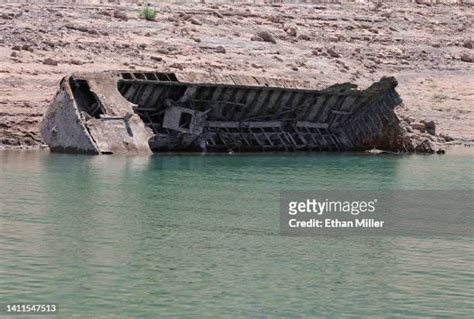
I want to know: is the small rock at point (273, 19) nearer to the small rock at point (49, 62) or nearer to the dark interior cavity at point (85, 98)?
the small rock at point (49, 62)

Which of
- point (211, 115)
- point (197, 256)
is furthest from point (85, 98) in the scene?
point (197, 256)

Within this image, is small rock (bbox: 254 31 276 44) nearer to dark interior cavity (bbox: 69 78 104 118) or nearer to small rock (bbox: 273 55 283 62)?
small rock (bbox: 273 55 283 62)

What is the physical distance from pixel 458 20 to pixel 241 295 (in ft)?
165

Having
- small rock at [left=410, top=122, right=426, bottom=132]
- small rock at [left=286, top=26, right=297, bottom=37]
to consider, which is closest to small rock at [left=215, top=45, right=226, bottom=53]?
small rock at [left=286, top=26, right=297, bottom=37]

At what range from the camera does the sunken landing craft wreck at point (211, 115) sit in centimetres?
3847

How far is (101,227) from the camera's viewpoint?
23922mm

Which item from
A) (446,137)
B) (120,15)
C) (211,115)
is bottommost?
(446,137)

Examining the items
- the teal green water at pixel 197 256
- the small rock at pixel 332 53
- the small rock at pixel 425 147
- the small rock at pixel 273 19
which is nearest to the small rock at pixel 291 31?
the small rock at pixel 273 19

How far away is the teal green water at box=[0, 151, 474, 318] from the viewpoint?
17.9m

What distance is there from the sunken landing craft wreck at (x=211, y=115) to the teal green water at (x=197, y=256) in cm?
546

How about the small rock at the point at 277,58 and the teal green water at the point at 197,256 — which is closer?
the teal green water at the point at 197,256

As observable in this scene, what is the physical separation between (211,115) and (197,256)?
2172 centimetres

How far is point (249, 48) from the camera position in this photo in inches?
2147

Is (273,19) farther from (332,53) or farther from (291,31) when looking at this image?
(332,53)
